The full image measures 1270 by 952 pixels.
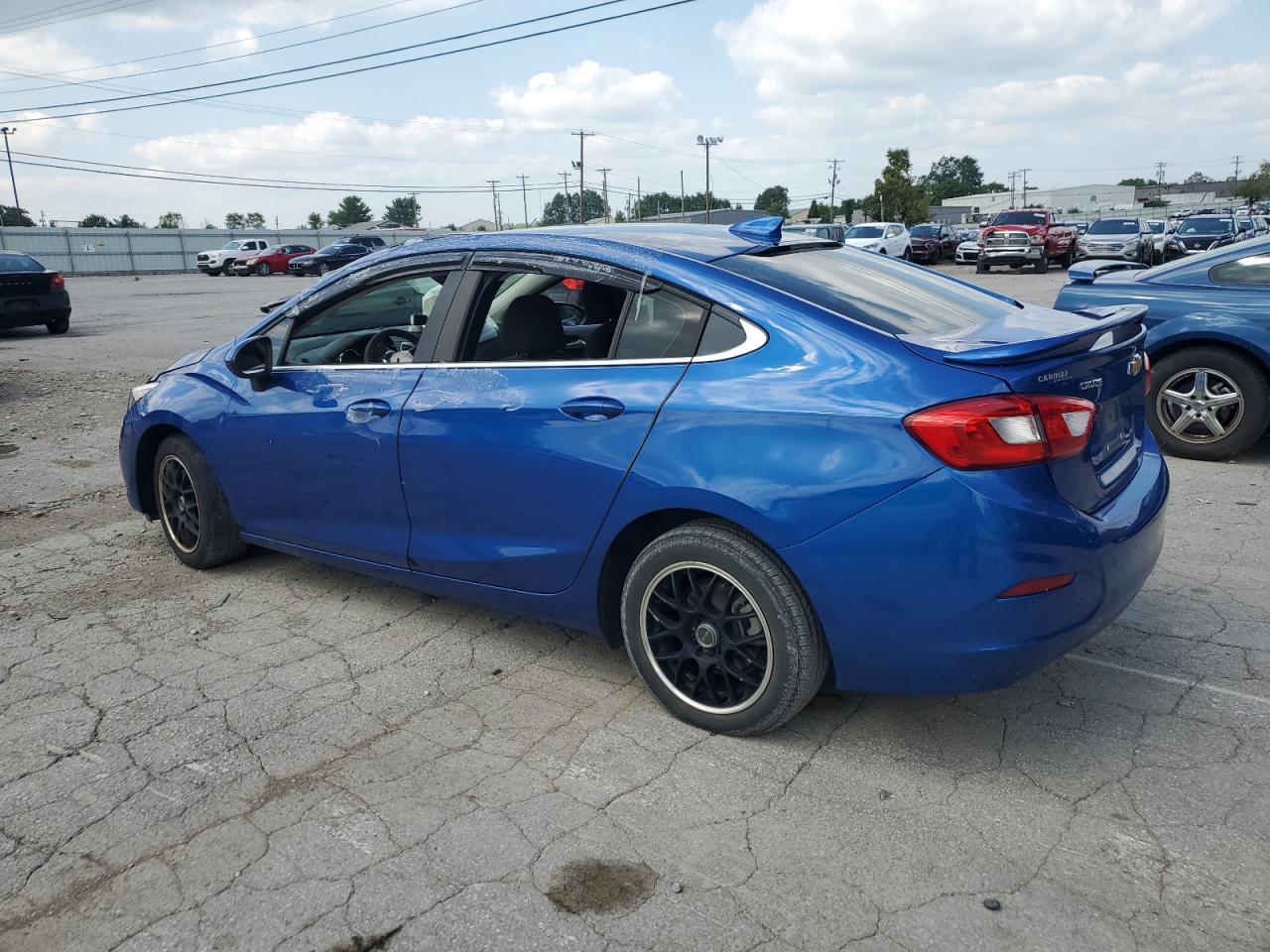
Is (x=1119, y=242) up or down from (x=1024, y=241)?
down

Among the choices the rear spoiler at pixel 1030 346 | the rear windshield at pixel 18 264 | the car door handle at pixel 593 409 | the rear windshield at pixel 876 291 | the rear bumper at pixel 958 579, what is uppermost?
the rear windshield at pixel 18 264

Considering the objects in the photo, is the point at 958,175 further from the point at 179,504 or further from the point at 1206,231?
the point at 179,504

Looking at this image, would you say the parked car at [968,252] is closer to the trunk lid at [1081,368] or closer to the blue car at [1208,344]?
the blue car at [1208,344]

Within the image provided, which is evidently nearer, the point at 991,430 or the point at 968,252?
the point at 991,430

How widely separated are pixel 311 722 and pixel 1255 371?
622cm

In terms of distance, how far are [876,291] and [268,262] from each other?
42.5 m

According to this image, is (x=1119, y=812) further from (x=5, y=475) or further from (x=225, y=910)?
(x=5, y=475)

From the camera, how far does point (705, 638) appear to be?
127 inches

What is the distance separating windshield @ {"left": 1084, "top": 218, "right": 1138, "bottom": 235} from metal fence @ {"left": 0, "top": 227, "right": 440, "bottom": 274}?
100 feet

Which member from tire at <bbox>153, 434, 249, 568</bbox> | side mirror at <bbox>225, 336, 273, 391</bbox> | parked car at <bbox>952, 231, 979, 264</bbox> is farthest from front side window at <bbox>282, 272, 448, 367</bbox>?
parked car at <bbox>952, 231, 979, 264</bbox>

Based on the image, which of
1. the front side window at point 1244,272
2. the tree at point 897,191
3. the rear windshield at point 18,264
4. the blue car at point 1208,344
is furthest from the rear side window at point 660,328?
the tree at point 897,191

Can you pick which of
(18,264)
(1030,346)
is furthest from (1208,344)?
(18,264)

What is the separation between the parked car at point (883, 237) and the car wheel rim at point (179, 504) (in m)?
30.9

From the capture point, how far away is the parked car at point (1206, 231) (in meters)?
30.9
